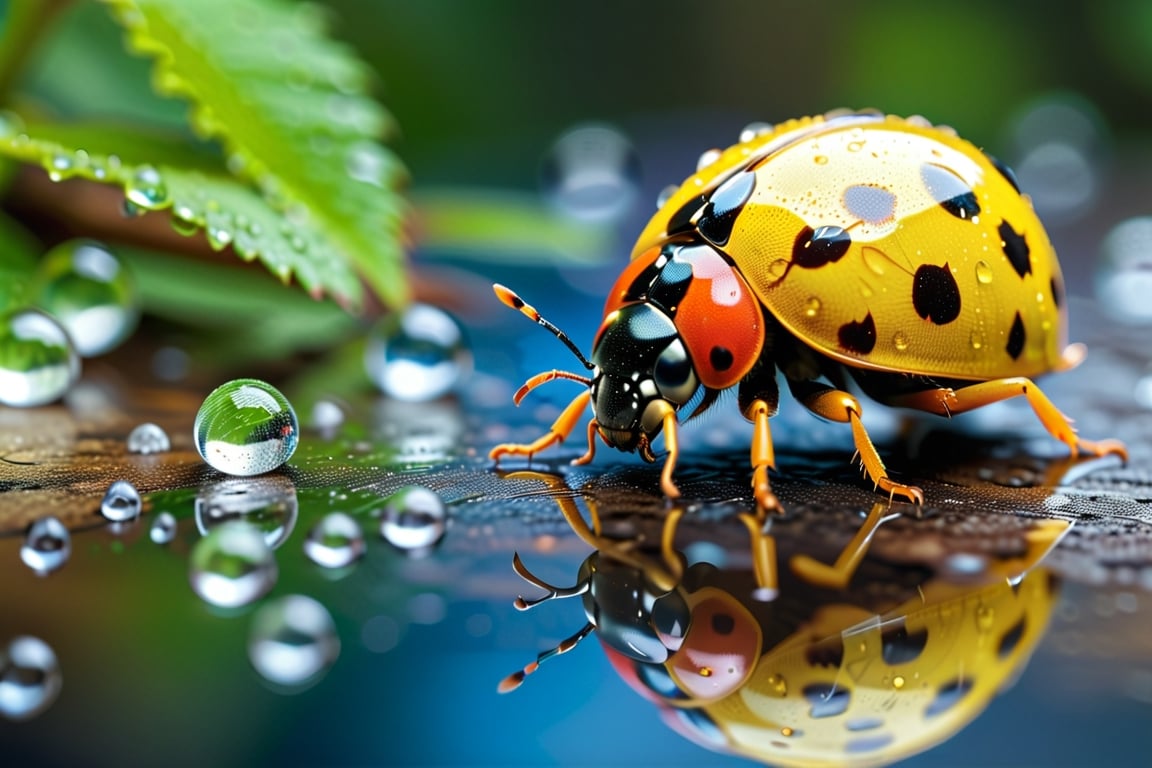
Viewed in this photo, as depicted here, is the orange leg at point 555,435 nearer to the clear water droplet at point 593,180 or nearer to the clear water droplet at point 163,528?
the clear water droplet at point 163,528

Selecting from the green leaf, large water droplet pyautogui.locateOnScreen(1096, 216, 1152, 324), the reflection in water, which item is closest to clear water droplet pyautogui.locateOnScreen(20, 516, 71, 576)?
the reflection in water

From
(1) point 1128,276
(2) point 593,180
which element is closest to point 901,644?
(1) point 1128,276

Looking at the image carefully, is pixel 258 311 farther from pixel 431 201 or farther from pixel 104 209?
pixel 431 201

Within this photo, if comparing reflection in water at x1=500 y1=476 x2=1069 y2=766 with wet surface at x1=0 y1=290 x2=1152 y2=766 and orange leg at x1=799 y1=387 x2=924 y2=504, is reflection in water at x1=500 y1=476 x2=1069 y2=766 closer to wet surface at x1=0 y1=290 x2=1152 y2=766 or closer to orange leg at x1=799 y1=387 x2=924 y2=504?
wet surface at x1=0 y1=290 x2=1152 y2=766

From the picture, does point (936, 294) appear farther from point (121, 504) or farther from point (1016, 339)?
point (121, 504)

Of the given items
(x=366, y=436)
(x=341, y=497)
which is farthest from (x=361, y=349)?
(x=341, y=497)

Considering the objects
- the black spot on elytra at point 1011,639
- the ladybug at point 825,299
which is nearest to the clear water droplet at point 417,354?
the ladybug at point 825,299
